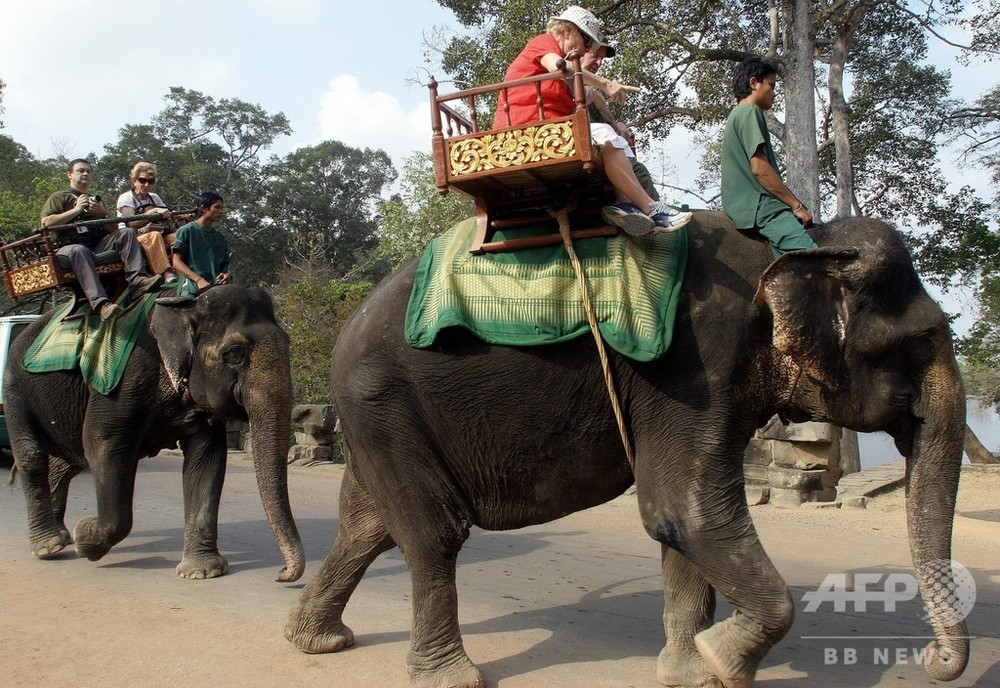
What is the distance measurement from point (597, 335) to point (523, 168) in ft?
2.17

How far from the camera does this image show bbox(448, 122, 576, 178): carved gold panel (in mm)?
3320

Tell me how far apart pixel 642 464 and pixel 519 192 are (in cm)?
118

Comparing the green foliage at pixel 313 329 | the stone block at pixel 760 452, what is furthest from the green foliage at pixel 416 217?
the stone block at pixel 760 452

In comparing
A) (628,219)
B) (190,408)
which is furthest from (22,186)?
(628,219)

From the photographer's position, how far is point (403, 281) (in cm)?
395

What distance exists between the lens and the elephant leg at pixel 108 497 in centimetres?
596

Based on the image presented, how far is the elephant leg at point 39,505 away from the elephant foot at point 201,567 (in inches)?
49.0

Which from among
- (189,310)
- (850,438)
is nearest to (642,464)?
(189,310)

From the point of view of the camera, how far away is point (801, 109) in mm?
13352

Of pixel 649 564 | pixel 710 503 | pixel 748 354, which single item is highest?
pixel 748 354

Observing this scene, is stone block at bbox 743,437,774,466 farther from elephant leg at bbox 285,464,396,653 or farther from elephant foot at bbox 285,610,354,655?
elephant foot at bbox 285,610,354,655

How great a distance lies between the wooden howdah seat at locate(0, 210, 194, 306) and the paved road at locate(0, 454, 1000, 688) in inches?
75.7

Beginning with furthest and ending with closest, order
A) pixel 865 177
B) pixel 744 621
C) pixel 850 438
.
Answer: pixel 865 177
pixel 850 438
pixel 744 621

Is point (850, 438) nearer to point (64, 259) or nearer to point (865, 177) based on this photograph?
point (865, 177)
